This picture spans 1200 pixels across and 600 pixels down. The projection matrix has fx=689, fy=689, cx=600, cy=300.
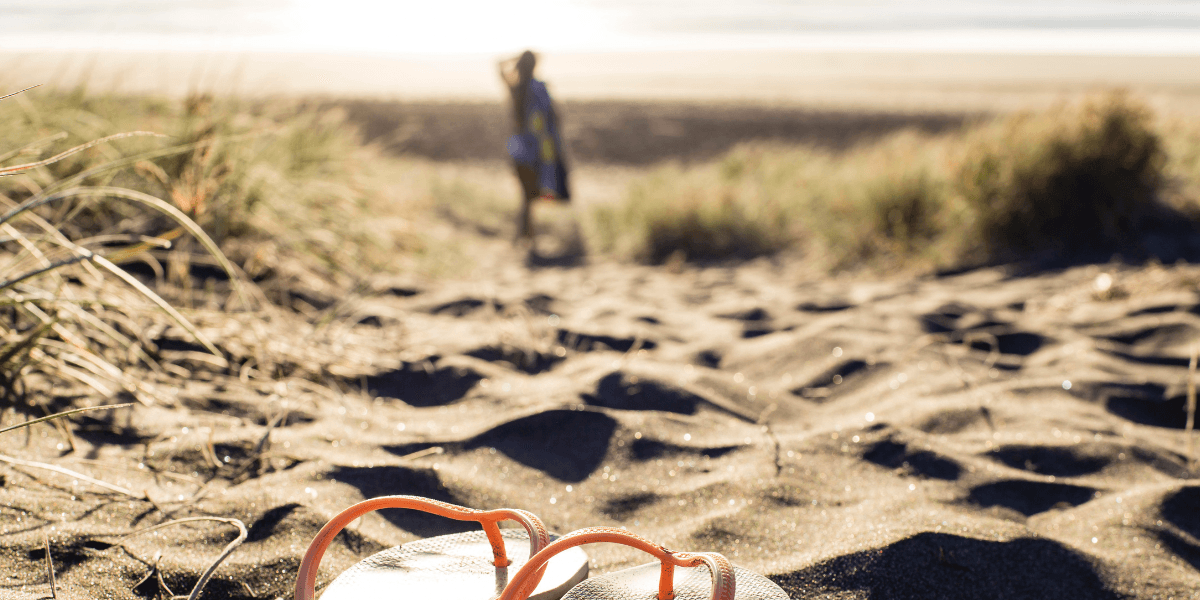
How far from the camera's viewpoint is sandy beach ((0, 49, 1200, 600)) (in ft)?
4.20

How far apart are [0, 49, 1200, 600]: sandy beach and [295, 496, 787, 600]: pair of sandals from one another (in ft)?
0.53

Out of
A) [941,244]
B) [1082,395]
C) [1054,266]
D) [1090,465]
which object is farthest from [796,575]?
[941,244]

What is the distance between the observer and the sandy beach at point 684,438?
128 cm

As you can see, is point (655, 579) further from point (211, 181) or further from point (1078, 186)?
point (1078, 186)

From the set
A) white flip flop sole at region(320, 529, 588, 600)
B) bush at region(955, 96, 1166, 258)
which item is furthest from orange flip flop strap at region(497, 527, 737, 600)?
bush at region(955, 96, 1166, 258)

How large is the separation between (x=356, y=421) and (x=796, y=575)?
1188 mm

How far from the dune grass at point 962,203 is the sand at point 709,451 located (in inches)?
41.0

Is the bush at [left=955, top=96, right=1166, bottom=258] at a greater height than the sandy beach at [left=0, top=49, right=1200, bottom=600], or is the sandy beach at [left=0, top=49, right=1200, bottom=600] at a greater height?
the bush at [left=955, top=96, right=1166, bottom=258]

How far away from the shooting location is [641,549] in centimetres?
103

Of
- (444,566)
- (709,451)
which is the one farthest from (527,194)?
(444,566)

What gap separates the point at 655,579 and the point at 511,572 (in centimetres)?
24

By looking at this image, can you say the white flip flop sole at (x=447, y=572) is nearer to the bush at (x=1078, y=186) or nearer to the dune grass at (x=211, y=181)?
the dune grass at (x=211, y=181)

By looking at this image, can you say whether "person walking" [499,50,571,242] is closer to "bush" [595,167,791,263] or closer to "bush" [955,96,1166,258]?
"bush" [595,167,791,263]

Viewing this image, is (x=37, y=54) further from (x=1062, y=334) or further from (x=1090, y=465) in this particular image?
(x=1062, y=334)
